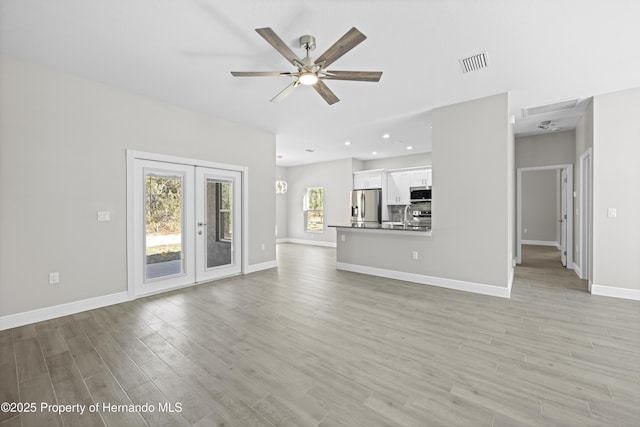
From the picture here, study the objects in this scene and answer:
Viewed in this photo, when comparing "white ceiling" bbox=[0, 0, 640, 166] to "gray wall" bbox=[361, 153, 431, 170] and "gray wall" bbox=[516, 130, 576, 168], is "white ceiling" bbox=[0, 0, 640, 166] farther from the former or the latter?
"gray wall" bbox=[361, 153, 431, 170]

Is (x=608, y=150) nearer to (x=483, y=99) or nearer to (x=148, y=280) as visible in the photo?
(x=483, y=99)

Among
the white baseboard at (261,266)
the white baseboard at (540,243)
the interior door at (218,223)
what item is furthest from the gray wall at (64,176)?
the white baseboard at (540,243)

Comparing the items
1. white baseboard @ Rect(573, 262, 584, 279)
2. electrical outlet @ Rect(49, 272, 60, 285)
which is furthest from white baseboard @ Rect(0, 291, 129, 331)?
white baseboard @ Rect(573, 262, 584, 279)

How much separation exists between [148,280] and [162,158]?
6.04 feet

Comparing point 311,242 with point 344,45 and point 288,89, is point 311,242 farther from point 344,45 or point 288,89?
point 344,45

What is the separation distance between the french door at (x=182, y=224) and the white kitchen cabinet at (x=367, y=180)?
4.64 meters

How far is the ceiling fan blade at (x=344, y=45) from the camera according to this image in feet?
6.81

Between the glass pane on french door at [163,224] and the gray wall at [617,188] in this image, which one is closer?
the gray wall at [617,188]

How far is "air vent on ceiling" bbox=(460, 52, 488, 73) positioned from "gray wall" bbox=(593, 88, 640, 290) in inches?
90.9

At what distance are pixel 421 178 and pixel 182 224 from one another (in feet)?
21.1

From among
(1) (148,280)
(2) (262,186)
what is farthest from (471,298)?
(1) (148,280)

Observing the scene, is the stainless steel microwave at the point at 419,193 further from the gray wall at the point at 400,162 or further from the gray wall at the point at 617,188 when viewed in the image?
the gray wall at the point at 617,188

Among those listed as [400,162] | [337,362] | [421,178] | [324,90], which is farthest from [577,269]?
[324,90]

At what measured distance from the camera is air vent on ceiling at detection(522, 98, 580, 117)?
165 inches
